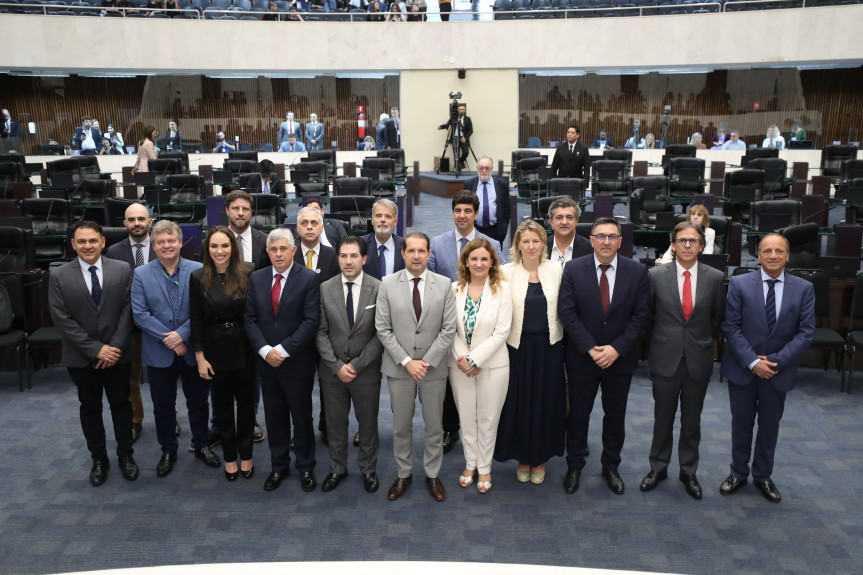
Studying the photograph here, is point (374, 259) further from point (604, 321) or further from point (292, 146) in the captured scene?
point (292, 146)

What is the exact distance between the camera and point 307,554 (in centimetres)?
367

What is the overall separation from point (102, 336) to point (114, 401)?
1.44ft

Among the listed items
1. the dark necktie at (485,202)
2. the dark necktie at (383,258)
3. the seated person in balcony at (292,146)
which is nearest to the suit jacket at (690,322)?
the dark necktie at (383,258)

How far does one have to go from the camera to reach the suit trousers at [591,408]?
4254 mm

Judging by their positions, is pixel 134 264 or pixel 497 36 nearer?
pixel 134 264

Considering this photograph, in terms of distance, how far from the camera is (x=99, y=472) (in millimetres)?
4457

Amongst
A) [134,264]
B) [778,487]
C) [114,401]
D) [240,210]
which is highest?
[240,210]

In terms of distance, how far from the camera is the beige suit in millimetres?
4098

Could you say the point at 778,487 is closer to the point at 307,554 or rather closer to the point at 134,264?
the point at 307,554

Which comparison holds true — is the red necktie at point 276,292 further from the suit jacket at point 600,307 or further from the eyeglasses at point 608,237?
the eyeglasses at point 608,237

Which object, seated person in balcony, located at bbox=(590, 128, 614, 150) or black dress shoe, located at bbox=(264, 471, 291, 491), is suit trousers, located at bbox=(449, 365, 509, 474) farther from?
seated person in balcony, located at bbox=(590, 128, 614, 150)

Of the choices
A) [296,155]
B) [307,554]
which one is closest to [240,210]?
[307,554]

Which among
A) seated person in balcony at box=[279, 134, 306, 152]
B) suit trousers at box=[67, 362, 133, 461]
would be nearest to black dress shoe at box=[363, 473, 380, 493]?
suit trousers at box=[67, 362, 133, 461]

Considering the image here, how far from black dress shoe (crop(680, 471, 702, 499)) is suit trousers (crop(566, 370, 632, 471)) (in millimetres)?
397
